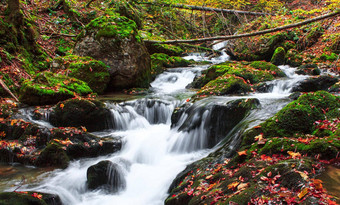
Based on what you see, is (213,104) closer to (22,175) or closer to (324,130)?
(324,130)

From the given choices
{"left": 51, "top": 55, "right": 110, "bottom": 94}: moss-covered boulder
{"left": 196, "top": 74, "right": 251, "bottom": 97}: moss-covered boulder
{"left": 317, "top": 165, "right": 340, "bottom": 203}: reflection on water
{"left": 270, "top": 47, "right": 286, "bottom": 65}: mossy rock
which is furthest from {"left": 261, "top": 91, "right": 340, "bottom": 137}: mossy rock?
{"left": 270, "top": 47, "right": 286, "bottom": 65}: mossy rock

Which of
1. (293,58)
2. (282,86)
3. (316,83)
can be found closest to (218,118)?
(282,86)

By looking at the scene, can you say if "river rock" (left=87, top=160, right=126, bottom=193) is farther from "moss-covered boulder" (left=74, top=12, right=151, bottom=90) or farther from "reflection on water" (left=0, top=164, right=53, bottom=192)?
"moss-covered boulder" (left=74, top=12, right=151, bottom=90)

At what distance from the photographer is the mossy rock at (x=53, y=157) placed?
5277 millimetres

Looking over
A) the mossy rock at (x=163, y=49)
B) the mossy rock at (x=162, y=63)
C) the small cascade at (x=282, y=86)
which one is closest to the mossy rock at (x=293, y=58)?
the small cascade at (x=282, y=86)

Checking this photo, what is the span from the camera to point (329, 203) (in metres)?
1.95

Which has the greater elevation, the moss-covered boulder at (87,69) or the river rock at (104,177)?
the moss-covered boulder at (87,69)

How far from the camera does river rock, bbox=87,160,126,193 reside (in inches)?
189

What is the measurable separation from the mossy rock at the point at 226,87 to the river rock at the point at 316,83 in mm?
1853

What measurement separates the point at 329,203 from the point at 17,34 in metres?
11.0

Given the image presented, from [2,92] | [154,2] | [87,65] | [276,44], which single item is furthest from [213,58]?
[2,92]

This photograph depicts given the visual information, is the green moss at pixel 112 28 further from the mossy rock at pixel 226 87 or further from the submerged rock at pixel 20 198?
the submerged rock at pixel 20 198

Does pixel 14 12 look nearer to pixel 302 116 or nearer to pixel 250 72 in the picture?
pixel 250 72

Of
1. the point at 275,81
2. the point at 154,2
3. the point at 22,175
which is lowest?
the point at 22,175
